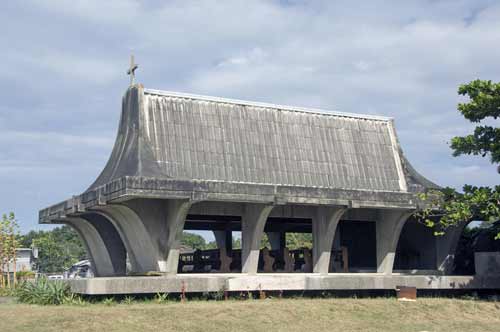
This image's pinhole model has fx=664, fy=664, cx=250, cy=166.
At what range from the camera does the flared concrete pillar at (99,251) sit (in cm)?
3433

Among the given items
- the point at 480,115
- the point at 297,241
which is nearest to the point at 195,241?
the point at 297,241

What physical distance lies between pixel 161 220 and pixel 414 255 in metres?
16.0

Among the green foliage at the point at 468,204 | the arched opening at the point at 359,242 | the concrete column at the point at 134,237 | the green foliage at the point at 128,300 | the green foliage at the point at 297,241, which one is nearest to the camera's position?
the green foliage at the point at 128,300

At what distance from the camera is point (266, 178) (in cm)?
3198

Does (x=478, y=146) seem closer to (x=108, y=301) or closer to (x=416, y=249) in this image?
(x=416, y=249)

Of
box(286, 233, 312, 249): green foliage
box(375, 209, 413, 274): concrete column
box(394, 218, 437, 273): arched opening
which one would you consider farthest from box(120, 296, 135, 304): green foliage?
box(286, 233, 312, 249): green foliage

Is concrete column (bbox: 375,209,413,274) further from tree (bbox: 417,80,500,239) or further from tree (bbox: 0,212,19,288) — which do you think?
tree (bbox: 0,212,19,288)

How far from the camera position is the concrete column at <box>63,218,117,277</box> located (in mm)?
34375

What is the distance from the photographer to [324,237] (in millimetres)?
31656

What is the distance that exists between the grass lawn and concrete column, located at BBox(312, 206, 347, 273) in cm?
433

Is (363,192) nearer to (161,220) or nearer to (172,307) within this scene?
(161,220)

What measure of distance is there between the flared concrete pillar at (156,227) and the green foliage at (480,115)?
12.6 m

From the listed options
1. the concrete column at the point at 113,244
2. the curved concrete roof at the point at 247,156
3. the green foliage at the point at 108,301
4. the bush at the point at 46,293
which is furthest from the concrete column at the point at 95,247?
the green foliage at the point at 108,301

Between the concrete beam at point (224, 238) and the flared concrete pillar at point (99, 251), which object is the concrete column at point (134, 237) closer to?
the flared concrete pillar at point (99, 251)
